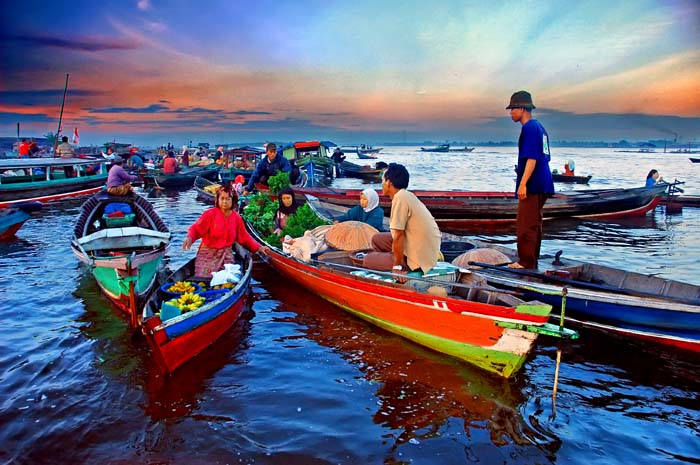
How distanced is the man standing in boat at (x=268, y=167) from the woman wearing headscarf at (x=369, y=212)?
4.08m

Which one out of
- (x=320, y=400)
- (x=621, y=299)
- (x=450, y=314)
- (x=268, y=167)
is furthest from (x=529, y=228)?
(x=268, y=167)

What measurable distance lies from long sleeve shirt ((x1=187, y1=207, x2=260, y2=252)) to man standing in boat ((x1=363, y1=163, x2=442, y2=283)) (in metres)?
2.74

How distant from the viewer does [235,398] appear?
478cm

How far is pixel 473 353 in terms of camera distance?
16.4 ft

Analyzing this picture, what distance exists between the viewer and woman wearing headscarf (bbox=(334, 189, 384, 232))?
25.9 ft

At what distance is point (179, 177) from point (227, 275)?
70.4 feet

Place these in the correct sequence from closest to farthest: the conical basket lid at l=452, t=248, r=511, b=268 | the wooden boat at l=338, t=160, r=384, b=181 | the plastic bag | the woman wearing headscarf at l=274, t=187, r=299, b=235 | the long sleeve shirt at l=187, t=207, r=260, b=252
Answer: the plastic bag < the long sleeve shirt at l=187, t=207, r=260, b=252 < the conical basket lid at l=452, t=248, r=511, b=268 < the woman wearing headscarf at l=274, t=187, r=299, b=235 < the wooden boat at l=338, t=160, r=384, b=181

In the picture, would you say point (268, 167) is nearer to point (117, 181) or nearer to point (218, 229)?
point (117, 181)

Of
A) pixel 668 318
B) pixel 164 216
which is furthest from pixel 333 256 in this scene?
pixel 164 216

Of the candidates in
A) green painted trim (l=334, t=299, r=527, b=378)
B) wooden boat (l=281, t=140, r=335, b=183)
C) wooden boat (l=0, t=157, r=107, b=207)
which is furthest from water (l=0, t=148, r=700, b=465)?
wooden boat (l=281, t=140, r=335, b=183)

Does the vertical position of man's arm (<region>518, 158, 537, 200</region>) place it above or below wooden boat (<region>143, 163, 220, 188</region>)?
above

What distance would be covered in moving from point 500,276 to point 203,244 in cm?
457

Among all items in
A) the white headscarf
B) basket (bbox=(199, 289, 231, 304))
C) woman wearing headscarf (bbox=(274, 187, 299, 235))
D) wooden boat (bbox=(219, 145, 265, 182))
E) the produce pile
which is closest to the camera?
basket (bbox=(199, 289, 231, 304))

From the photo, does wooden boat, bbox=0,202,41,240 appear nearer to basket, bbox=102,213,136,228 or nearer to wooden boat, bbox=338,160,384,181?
basket, bbox=102,213,136,228
